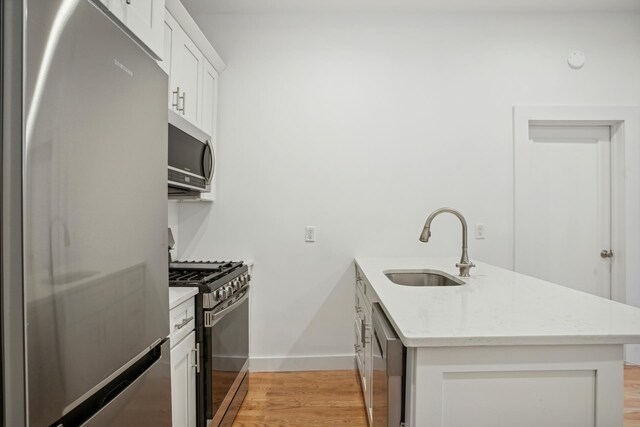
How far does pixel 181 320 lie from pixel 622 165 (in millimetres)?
3255

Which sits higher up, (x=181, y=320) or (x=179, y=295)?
(x=179, y=295)

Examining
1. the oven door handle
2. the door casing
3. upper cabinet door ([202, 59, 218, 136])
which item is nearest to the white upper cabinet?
upper cabinet door ([202, 59, 218, 136])

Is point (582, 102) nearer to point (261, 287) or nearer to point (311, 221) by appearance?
point (311, 221)

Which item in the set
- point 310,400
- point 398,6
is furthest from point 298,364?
point 398,6


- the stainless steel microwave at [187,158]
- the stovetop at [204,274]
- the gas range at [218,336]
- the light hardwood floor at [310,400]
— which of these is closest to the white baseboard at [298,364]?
the light hardwood floor at [310,400]

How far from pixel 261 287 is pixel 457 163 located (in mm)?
1809

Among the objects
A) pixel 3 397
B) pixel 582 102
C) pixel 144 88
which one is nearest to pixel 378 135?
pixel 582 102

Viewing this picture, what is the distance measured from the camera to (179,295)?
1.40m

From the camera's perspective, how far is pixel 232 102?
102 inches

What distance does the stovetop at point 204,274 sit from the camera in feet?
5.18

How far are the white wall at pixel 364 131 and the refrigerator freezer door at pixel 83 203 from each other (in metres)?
1.55

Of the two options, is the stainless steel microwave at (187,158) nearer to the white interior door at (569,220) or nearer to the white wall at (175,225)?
the white wall at (175,225)

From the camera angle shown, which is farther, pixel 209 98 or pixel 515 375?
pixel 209 98

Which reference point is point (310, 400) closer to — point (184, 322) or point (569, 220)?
point (184, 322)
